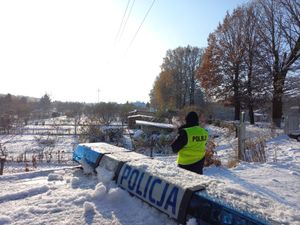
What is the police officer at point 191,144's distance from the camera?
214 inches

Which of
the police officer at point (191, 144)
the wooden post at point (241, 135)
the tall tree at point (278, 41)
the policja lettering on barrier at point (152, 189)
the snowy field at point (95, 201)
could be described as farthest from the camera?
the tall tree at point (278, 41)

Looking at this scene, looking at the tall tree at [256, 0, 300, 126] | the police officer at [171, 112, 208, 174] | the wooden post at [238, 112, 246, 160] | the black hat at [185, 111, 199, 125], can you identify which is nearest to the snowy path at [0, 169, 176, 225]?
the police officer at [171, 112, 208, 174]

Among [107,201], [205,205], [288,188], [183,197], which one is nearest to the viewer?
[205,205]

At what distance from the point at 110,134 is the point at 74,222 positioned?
2191cm

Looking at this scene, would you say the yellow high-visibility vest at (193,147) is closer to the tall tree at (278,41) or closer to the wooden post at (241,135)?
the wooden post at (241,135)

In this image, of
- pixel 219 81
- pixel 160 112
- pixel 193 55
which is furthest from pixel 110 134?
pixel 193 55

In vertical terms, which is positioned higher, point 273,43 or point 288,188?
point 273,43

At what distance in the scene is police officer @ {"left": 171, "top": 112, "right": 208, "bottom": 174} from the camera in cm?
543

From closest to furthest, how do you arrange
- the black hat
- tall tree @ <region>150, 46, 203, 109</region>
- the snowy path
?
the snowy path → the black hat → tall tree @ <region>150, 46, 203, 109</region>

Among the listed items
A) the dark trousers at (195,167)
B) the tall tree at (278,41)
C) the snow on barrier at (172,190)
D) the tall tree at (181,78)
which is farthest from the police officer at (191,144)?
the tall tree at (181,78)

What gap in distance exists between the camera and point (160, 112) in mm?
34188

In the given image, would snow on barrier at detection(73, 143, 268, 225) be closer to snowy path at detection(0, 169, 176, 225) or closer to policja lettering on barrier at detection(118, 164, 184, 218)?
policja lettering on barrier at detection(118, 164, 184, 218)

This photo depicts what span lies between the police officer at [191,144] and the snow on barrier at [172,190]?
2.50 ft

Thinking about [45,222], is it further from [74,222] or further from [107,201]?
[107,201]
